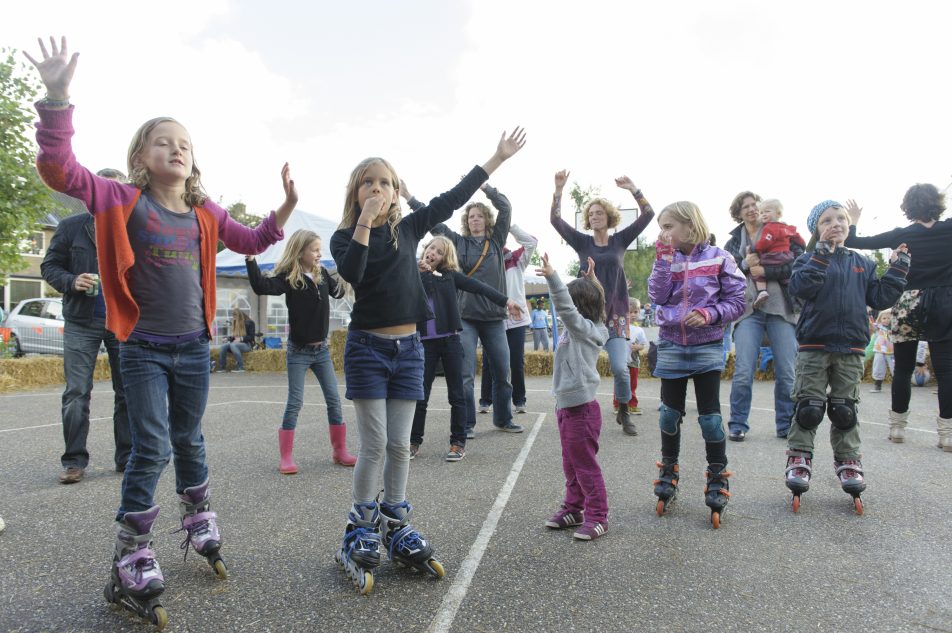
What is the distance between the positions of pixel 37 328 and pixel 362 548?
738 inches

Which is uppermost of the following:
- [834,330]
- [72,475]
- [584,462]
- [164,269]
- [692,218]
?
[692,218]

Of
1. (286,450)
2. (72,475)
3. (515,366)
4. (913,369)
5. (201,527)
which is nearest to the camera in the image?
(201,527)

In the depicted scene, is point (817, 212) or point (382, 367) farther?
point (817, 212)

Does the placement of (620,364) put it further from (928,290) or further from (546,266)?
(546,266)

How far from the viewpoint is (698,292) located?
3588 mm

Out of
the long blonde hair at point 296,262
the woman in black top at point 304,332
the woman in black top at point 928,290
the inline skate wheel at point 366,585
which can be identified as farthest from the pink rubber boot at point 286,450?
the woman in black top at point 928,290

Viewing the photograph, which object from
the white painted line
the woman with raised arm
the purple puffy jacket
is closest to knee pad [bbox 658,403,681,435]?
the purple puffy jacket

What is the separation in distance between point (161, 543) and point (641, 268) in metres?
73.0

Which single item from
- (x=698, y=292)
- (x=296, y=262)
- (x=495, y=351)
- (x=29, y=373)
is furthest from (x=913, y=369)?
(x=29, y=373)

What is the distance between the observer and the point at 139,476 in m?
2.42

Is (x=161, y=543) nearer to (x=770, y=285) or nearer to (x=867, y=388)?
(x=770, y=285)

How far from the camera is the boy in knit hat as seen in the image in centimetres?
366

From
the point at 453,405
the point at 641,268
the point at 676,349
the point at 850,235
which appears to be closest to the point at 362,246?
the point at 676,349

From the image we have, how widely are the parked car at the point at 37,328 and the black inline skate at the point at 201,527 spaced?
1728 cm
